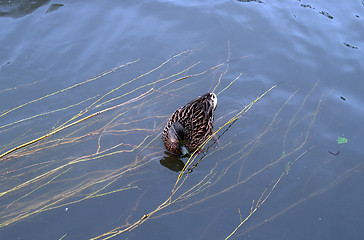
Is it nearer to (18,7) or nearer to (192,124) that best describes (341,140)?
(192,124)

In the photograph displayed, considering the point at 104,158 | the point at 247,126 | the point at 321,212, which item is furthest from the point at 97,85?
the point at 321,212

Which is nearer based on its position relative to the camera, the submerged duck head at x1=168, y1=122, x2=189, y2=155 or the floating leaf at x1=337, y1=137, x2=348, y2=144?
the submerged duck head at x1=168, y1=122, x2=189, y2=155

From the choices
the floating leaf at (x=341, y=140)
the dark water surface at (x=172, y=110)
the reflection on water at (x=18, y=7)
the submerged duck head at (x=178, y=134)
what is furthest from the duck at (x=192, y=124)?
the reflection on water at (x=18, y=7)

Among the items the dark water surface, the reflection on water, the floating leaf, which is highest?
the reflection on water

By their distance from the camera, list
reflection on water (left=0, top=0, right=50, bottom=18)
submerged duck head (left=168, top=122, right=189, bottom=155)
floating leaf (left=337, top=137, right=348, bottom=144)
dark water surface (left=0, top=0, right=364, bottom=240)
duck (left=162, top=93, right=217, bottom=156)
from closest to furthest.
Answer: dark water surface (left=0, top=0, right=364, bottom=240), submerged duck head (left=168, top=122, right=189, bottom=155), duck (left=162, top=93, right=217, bottom=156), floating leaf (left=337, top=137, right=348, bottom=144), reflection on water (left=0, top=0, right=50, bottom=18)

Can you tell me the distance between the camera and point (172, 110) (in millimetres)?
6598

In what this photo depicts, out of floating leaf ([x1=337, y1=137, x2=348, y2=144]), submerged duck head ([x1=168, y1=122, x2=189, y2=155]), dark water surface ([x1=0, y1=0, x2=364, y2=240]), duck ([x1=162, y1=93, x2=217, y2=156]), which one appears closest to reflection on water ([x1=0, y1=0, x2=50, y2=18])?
dark water surface ([x1=0, y1=0, x2=364, y2=240])

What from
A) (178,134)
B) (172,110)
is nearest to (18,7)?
(172,110)

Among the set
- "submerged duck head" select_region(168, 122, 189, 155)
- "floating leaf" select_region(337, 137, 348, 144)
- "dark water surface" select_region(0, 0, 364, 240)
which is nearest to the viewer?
"dark water surface" select_region(0, 0, 364, 240)

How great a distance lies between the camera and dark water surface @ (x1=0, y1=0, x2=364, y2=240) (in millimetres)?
5043

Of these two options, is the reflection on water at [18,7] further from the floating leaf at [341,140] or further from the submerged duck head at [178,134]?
the floating leaf at [341,140]

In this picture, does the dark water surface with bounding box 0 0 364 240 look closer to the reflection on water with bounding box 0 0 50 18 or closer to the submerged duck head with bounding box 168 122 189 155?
the reflection on water with bounding box 0 0 50 18

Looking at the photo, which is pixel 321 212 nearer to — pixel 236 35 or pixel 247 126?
pixel 247 126

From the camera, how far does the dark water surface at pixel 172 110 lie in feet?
16.5
